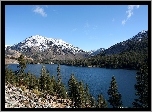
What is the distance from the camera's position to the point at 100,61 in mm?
144375

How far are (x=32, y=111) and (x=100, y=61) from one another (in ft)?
451

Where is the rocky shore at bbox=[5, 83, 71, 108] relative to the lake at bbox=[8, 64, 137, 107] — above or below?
above

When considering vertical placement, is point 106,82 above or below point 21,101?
below

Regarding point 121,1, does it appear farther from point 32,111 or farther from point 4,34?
point 32,111

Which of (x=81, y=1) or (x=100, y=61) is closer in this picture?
(x=81, y=1)

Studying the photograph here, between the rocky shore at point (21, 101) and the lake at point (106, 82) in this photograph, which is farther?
the lake at point (106, 82)

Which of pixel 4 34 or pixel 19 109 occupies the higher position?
pixel 4 34

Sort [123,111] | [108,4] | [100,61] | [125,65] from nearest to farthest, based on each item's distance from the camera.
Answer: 1. [123,111]
2. [108,4]
3. [125,65]
4. [100,61]

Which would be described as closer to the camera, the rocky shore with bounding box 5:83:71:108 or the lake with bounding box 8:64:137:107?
the rocky shore with bounding box 5:83:71:108

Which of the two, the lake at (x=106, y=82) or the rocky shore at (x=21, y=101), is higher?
the rocky shore at (x=21, y=101)

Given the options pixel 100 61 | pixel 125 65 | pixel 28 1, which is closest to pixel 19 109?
pixel 28 1

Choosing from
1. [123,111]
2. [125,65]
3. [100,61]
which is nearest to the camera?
[123,111]

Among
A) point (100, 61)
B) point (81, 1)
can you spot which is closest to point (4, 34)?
point (81, 1)

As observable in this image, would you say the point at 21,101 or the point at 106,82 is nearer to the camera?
the point at 21,101
